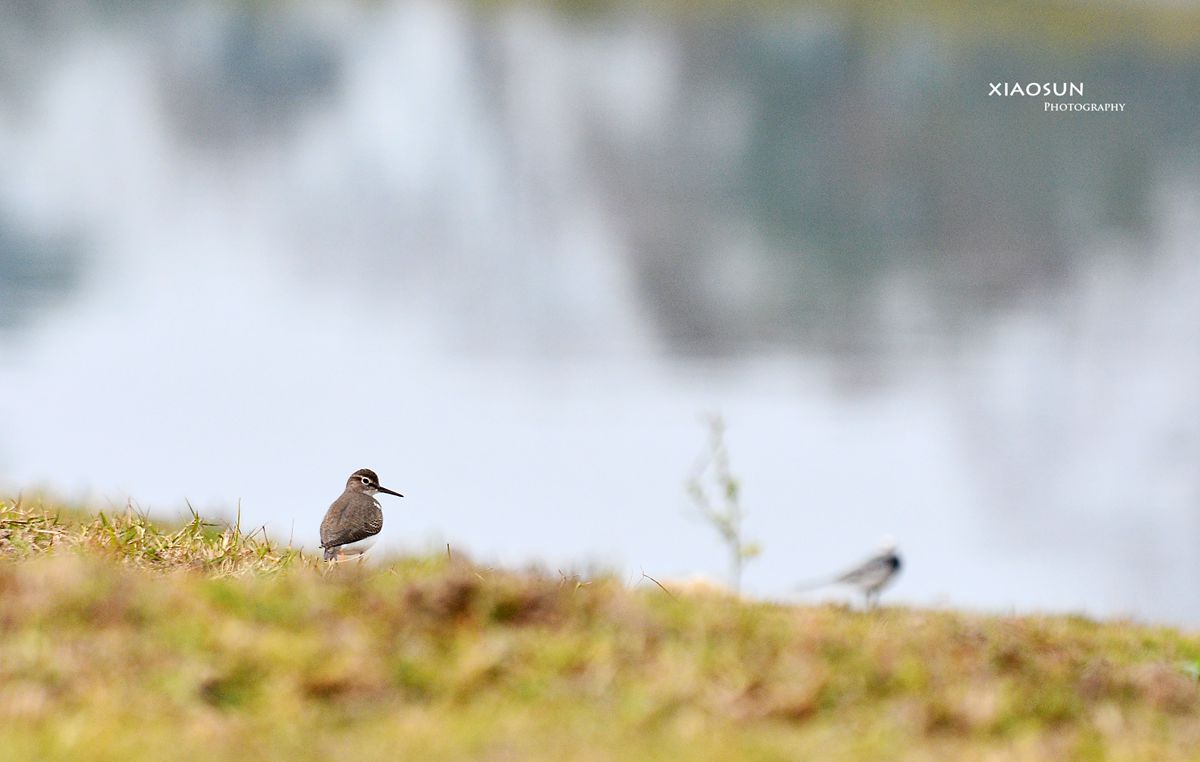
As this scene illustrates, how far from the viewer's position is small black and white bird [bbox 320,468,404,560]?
7348mm

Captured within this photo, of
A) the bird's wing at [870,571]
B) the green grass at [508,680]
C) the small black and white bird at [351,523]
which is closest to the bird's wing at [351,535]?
the small black and white bird at [351,523]

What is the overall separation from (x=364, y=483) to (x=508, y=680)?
107 inches

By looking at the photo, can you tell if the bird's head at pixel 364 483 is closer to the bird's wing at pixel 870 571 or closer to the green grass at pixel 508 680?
the green grass at pixel 508 680

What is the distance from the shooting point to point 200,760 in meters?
4.34

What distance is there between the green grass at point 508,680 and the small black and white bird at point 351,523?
0.86m

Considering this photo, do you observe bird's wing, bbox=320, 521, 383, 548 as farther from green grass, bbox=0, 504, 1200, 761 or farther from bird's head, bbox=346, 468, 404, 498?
green grass, bbox=0, 504, 1200, 761

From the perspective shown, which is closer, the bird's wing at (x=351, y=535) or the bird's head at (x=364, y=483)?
the bird's wing at (x=351, y=535)

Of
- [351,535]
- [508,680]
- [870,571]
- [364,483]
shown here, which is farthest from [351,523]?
[870,571]

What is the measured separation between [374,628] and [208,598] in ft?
2.40

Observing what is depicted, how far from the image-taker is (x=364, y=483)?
765 centimetres

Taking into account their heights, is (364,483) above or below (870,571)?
above

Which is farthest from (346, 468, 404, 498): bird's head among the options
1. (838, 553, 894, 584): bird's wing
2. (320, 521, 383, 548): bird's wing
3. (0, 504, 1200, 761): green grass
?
(838, 553, 894, 584): bird's wing

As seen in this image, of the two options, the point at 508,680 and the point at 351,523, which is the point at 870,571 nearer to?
the point at 351,523

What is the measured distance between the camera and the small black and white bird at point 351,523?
24.1 ft
